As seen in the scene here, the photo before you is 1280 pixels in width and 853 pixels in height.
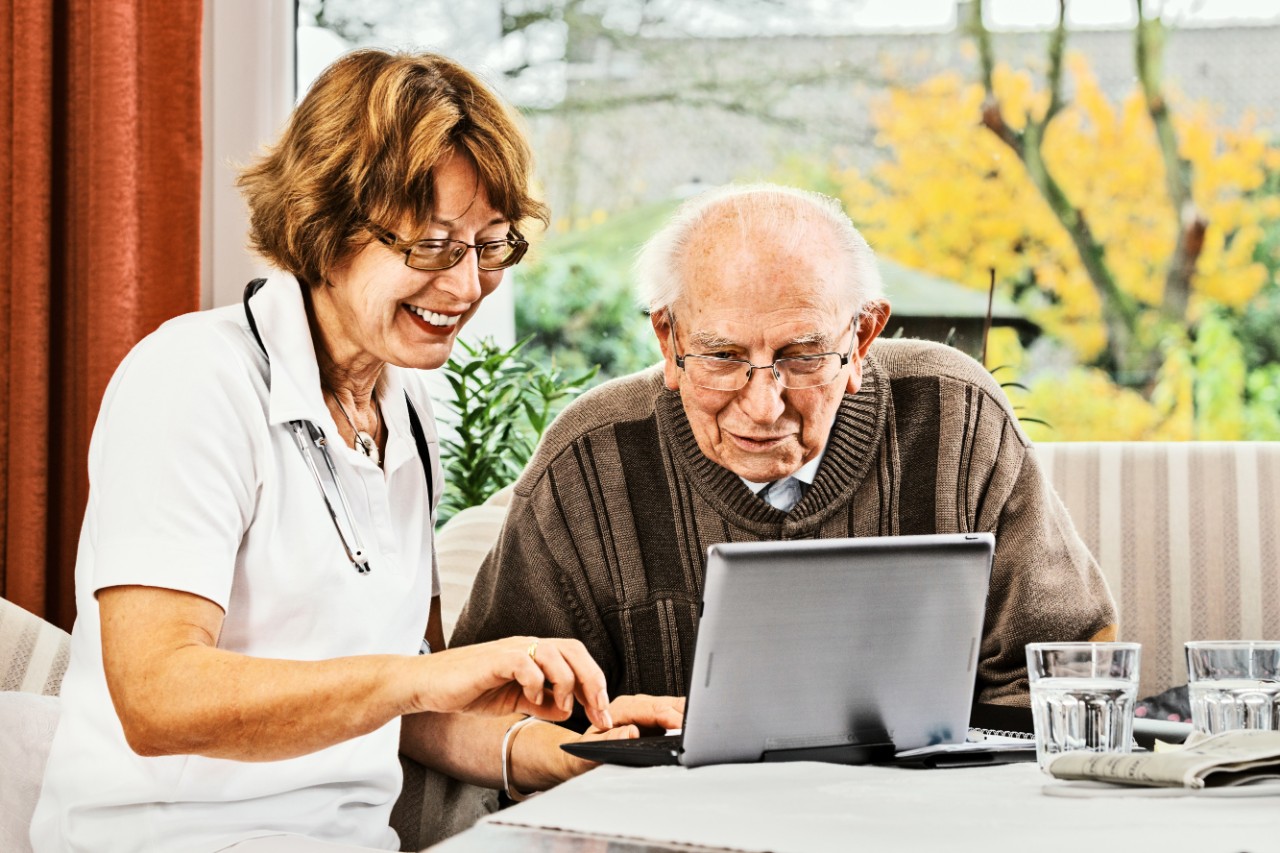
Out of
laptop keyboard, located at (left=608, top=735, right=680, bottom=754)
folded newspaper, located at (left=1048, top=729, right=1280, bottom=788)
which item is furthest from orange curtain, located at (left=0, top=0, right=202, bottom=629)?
folded newspaper, located at (left=1048, top=729, right=1280, bottom=788)

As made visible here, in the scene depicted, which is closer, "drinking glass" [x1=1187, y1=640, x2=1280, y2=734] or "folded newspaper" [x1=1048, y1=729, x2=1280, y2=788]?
"folded newspaper" [x1=1048, y1=729, x2=1280, y2=788]

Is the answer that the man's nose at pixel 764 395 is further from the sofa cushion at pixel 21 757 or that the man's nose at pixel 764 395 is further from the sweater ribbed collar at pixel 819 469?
the sofa cushion at pixel 21 757

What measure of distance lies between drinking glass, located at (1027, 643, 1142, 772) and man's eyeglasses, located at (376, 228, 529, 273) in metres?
0.80

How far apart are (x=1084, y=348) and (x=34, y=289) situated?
260cm

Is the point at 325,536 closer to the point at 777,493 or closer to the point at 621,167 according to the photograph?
the point at 777,493

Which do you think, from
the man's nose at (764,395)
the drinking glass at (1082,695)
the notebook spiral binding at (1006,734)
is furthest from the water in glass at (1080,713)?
the man's nose at (764,395)

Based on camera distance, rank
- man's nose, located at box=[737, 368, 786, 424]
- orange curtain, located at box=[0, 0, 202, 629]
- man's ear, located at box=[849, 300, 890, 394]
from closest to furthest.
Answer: man's nose, located at box=[737, 368, 786, 424], man's ear, located at box=[849, 300, 890, 394], orange curtain, located at box=[0, 0, 202, 629]

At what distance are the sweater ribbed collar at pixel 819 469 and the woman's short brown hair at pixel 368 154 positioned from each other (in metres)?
0.43

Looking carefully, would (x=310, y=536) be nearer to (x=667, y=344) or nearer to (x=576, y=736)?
(x=576, y=736)

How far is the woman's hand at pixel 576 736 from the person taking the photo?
136cm

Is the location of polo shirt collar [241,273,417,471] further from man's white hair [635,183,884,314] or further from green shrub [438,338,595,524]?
green shrub [438,338,595,524]

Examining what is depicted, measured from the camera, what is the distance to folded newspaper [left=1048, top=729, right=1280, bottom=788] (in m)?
0.93

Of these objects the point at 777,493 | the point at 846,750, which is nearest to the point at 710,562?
the point at 846,750

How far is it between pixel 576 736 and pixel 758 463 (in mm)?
460
